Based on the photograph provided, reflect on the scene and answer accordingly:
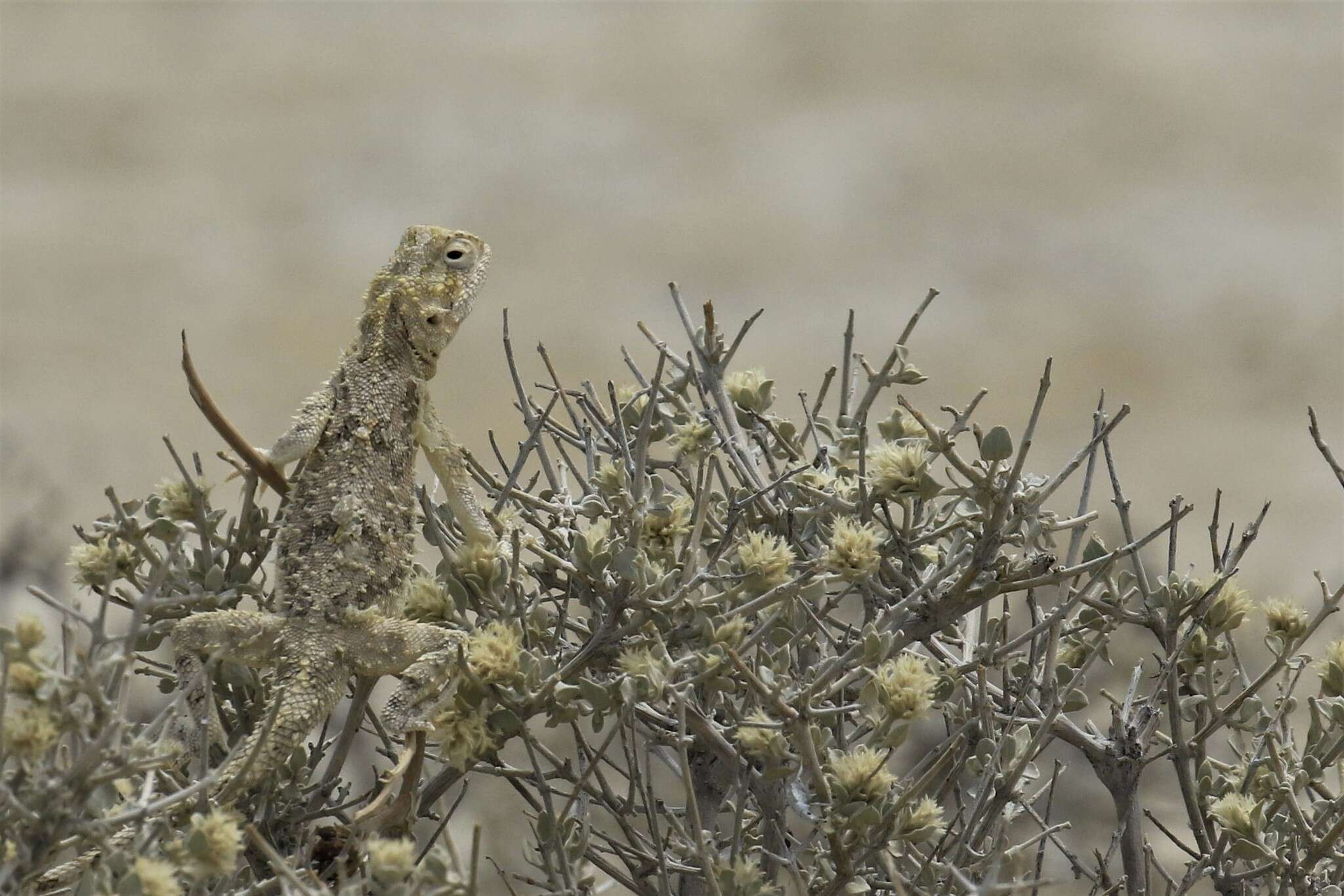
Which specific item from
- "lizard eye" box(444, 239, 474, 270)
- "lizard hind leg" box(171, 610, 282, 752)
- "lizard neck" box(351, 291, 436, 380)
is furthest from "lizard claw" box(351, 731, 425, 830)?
"lizard eye" box(444, 239, 474, 270)

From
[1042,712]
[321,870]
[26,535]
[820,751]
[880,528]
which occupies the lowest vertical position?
[321,870]

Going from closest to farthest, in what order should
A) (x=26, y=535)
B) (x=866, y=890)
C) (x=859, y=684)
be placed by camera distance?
(x=866, y=890) → (x=859, y=684) → (x=26, y=535)

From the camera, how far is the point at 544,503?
162 cm

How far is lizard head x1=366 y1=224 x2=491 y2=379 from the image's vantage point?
80.0 inches

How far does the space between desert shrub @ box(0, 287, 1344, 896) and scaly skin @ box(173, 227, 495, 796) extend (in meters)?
0.05

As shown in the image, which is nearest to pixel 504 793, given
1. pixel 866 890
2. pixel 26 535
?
pixel 26 535

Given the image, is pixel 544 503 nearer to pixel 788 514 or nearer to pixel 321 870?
pixel 788 514

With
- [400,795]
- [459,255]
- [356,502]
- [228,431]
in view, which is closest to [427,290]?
[459,255]

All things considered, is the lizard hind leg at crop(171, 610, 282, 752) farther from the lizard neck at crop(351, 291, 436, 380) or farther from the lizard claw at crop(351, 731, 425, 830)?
the lizard neck at crop(351, 291, 436, 380)

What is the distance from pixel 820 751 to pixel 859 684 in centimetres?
30

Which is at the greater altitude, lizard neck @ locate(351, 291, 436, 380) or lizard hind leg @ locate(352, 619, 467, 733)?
lizard neck @ locate(351, 291, 436, 380)

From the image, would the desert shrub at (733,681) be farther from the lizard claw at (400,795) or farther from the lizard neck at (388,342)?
the lizard neck at (388,342)

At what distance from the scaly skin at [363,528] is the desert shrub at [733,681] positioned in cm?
5

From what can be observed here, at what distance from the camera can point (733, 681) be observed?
1388 mm
